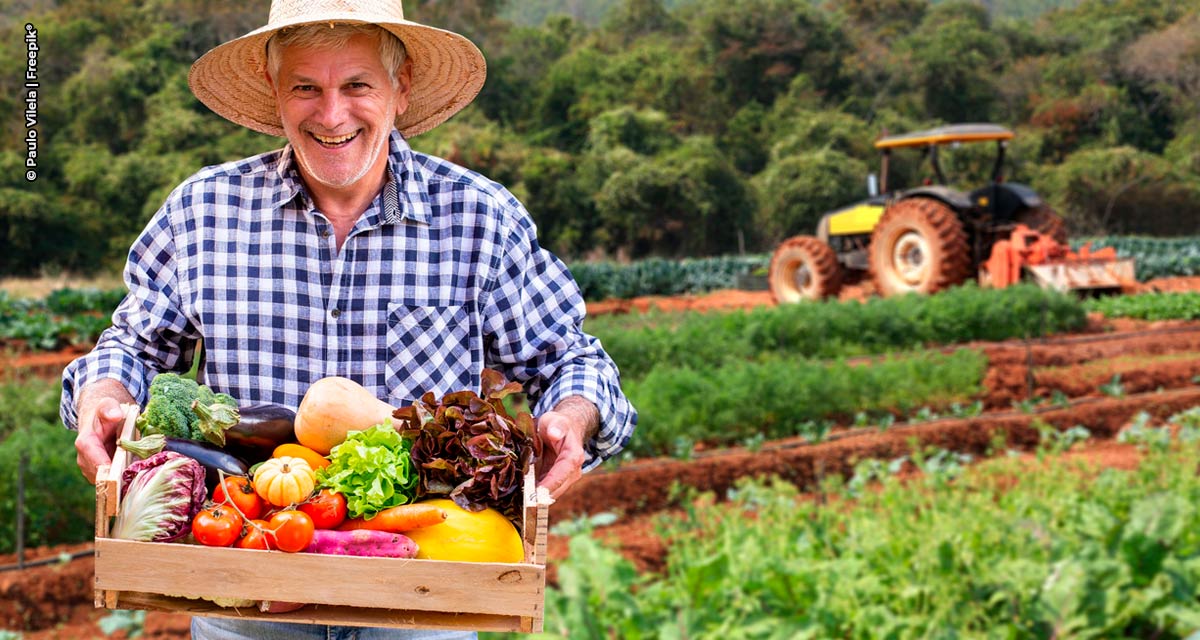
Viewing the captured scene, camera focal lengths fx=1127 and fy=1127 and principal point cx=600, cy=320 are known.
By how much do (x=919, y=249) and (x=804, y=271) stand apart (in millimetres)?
2476

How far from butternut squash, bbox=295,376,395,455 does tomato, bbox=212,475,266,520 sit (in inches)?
4.7

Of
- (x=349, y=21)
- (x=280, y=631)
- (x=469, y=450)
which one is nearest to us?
(x=469, y=450)

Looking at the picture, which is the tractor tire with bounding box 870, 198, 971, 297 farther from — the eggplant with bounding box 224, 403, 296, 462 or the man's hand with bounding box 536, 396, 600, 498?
the eggplant with bounding box 224, 403, 296, 462

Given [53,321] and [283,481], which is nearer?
[283,481]

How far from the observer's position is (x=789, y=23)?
141ft

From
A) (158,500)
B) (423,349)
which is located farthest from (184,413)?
(423,349)

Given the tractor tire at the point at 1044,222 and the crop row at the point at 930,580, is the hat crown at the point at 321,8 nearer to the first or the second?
the crop row at the point at 930,580

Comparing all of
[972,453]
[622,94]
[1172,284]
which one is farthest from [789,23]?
[972,453]

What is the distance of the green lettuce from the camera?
1.56 metres

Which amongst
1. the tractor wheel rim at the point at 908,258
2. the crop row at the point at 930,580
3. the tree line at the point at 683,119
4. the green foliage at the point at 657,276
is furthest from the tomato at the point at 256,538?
the tree line at the point at 683,119

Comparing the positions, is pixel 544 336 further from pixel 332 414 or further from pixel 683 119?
pixel 683 119

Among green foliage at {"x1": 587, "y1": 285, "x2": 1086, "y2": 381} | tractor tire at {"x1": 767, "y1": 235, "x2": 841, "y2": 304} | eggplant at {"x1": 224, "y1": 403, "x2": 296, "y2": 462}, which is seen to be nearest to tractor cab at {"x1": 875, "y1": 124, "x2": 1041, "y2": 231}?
tractor tire at {"x1": 767, "y1": 235, "x2": 841, "y2": 304}

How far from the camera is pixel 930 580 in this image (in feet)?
12.8

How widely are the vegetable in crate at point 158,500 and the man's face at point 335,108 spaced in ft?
1.84
